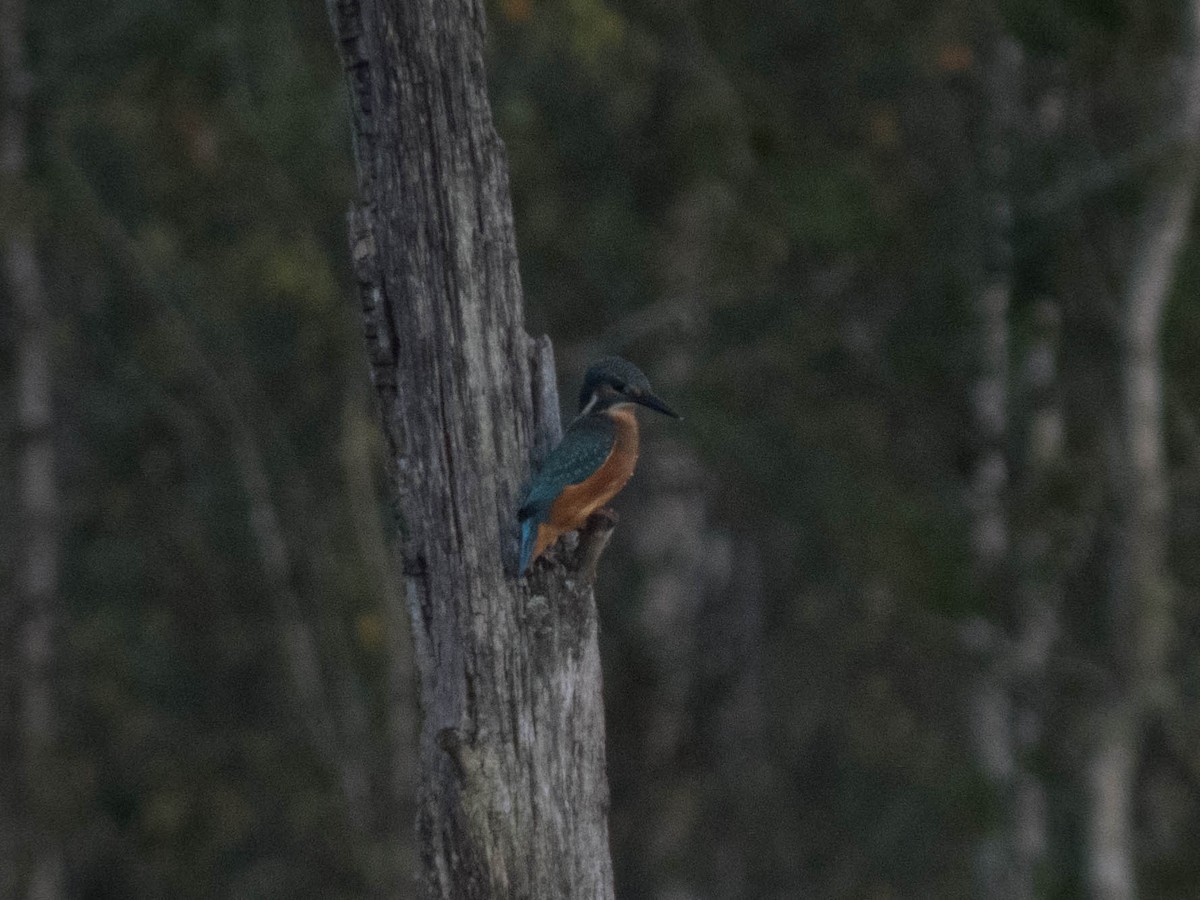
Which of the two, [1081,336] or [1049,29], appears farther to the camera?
[1081,336]

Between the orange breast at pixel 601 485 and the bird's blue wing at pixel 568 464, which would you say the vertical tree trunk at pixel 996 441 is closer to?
the orange breast at pixel 601 485

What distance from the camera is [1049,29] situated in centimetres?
1212

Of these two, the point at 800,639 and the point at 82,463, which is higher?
the point at 82,463

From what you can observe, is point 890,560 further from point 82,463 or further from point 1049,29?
point 82,463

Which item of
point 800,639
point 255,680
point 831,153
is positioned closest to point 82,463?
point 255,680

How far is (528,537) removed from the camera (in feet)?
18.5

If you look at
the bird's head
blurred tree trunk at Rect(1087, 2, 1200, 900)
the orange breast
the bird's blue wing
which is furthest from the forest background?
the bird's blue wing

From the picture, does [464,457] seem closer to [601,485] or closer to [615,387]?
[601,485]

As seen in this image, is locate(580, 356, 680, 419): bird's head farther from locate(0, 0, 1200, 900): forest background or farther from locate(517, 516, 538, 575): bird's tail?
locate(0, 0, 1200, 900): forest background

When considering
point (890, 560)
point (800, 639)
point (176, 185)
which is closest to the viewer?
point (890, 560)

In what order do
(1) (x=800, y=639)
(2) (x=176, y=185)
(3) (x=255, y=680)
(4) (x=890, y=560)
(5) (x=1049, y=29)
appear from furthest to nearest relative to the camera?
(1) (x=800, y=639) < (3) (x=255, y=680) < (2) (x=176, y=185) < (4) (x=890, y=560) < (5) (x=1049, y=29)

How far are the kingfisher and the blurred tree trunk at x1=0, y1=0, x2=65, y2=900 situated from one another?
10.3m

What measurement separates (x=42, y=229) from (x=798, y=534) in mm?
6797

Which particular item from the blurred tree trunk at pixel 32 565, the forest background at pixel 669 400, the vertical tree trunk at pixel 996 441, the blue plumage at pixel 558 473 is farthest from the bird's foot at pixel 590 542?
the blurred tree trunk at pixel 32 565
